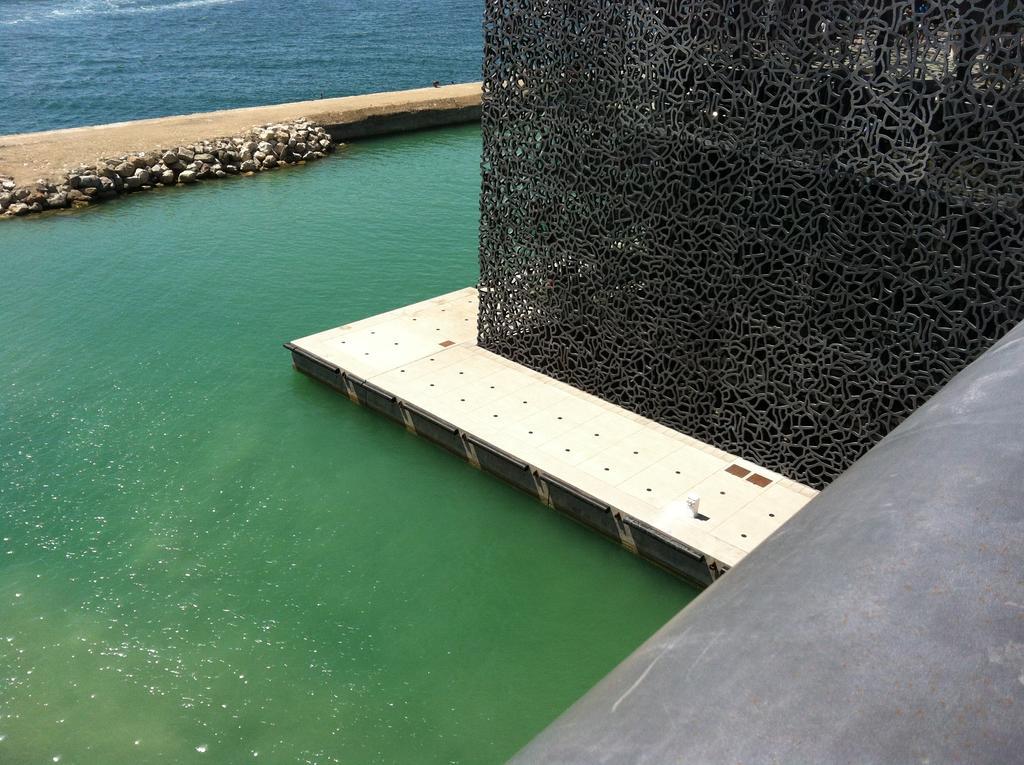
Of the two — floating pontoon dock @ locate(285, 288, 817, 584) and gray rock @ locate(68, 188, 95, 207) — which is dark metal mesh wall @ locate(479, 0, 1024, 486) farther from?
gray rock @ locate(68, 188, 95, 207)

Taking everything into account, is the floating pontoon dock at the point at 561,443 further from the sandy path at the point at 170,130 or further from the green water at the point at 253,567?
the sandy path at the point at 170,130

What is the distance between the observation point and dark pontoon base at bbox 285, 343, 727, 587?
1284 centimetres

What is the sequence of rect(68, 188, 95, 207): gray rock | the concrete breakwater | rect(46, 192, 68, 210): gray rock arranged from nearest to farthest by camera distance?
rect(46, 192, 68, 210): gray rock, rect(68, 188, 95, 207): gray rock, the concrete breakwater

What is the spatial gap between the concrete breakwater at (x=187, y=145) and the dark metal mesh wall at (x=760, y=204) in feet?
63.2

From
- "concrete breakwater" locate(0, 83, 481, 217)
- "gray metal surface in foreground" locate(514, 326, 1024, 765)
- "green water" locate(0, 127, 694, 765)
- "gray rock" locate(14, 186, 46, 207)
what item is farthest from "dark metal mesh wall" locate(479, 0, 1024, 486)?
"gray rock" locate(14, 186, 46, 207)

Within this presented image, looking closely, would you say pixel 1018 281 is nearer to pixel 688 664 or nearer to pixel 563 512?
pixel 563 512

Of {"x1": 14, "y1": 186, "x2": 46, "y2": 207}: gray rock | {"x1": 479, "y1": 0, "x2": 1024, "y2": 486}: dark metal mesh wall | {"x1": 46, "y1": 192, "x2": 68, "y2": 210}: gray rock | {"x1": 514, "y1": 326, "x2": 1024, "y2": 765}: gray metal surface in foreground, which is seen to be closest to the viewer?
{"x1": 514, "y1": 326, "x2": 1024, "y2": 765}: gray metal surface in foreground

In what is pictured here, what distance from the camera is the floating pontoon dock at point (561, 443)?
13117 millimetres

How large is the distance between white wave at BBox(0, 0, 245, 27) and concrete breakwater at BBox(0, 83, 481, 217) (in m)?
→ 48.0

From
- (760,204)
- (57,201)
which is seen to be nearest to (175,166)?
(57,201)

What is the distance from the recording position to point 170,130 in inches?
1431

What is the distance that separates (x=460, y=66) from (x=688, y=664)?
194ft

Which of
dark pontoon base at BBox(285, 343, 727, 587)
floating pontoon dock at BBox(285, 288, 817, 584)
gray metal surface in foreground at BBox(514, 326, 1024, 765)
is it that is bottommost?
dark pontoon base at BBox(285, 343, 727, 587)

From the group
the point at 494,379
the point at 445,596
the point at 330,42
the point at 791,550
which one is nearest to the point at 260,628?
the point at 445,596
